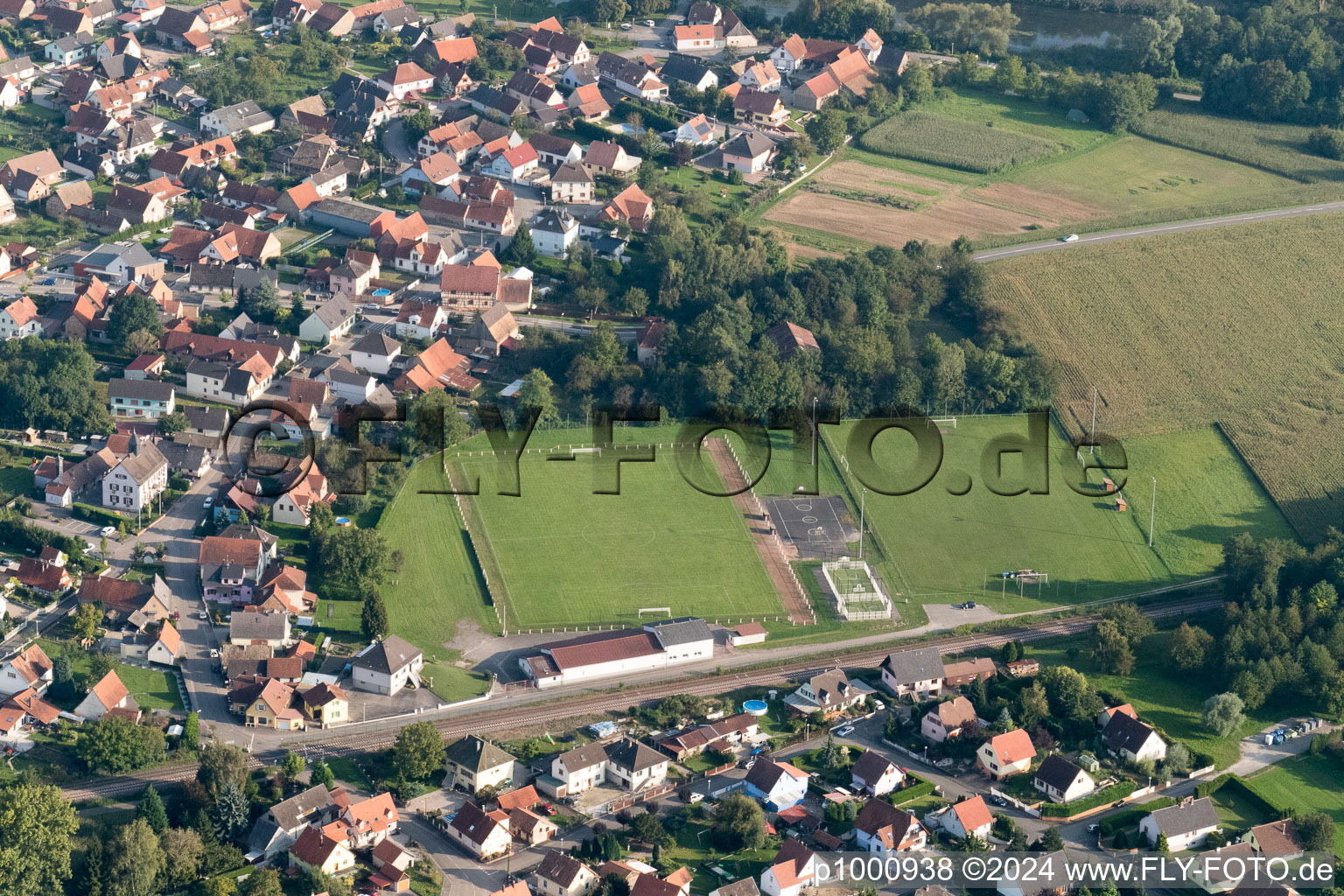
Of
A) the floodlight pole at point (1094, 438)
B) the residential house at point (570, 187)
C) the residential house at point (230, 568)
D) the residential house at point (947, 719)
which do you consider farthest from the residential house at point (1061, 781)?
the residential house at point (570, 187)

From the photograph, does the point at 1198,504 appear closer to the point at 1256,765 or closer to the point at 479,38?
the point at 1256,765

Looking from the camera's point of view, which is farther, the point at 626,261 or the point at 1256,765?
the point at 626,261

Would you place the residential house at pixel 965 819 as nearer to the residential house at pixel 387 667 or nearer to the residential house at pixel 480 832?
the residential house at pixel 480 832

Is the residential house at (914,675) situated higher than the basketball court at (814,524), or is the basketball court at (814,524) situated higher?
the residential house at (914,675)

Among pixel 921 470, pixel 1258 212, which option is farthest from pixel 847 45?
pixel 921 470

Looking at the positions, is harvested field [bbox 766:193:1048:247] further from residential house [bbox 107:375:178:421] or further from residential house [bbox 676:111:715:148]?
residential house [bbox 107:375:178:421]

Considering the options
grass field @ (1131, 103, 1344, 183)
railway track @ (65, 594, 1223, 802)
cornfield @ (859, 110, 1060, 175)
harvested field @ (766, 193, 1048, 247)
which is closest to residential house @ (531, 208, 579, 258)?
harvested field @ (766, 193, 1048, 247)
